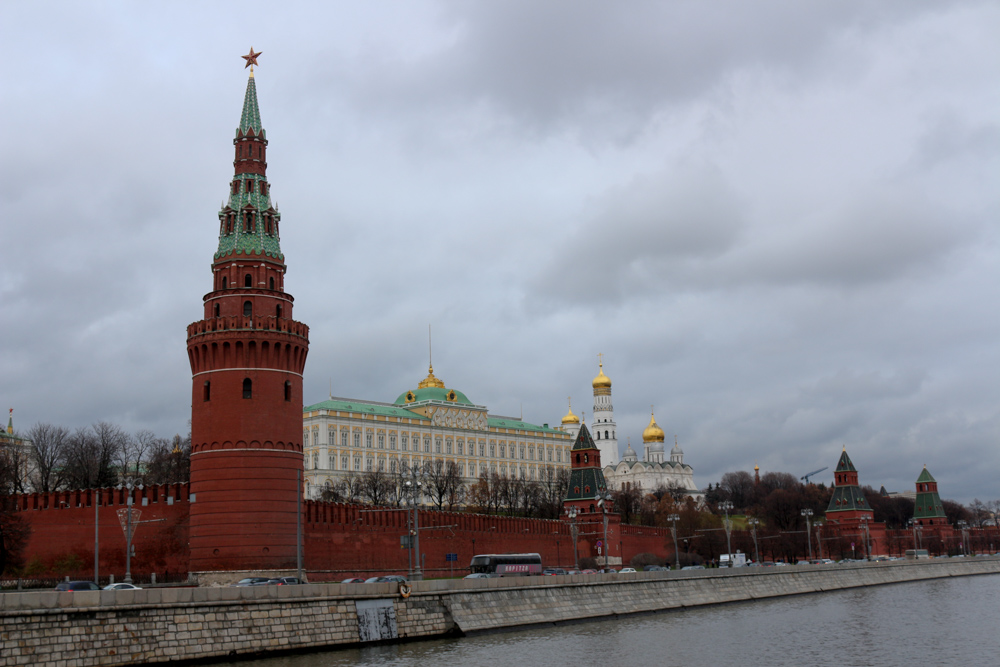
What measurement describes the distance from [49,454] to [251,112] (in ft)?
132

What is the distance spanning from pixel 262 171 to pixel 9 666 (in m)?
30.5

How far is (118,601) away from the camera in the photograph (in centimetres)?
2869

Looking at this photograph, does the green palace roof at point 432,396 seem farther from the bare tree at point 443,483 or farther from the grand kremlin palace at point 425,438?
the bare tree at point 443,483

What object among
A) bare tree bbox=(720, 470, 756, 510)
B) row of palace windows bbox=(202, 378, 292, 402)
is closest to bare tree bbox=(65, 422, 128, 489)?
row of palace windows bbox=(202, 378, 292, 402)

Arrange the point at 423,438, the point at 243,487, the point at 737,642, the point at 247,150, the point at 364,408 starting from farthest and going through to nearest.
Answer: the point at 423,438 < the point at 364,408 < the point at 247,150 < the point at 243,487 < the point at 737,642

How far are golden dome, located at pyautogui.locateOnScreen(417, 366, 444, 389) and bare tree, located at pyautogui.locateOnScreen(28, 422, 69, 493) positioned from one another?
187ft

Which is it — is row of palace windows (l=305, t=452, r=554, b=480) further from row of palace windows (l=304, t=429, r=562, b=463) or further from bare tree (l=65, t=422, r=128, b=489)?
bare tree (l=65, t=422, r=128, b=489)

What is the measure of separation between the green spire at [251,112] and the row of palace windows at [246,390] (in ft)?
41.1

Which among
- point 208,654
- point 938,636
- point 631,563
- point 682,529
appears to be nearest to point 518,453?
point 682,529

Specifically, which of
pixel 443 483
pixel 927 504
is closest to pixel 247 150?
pixel 443 483

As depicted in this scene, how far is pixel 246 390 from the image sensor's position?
158ft

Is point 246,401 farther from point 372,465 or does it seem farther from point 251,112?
point 372,465

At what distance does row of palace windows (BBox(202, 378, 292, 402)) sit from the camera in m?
48.1

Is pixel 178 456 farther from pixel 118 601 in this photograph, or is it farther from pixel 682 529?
pixel 118 601
